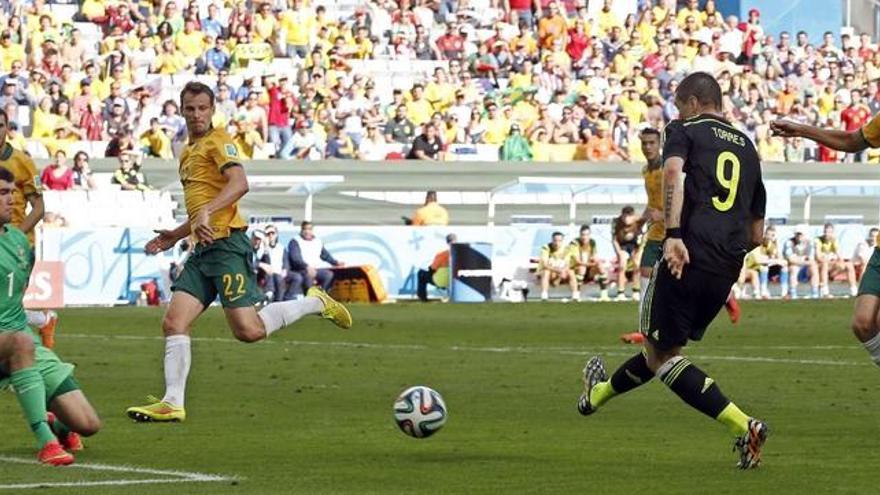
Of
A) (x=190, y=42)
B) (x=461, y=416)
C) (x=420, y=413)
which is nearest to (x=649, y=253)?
(x=461, y=416)

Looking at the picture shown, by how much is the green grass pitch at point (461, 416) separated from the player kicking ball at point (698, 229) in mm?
583

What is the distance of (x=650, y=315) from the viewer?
11.7 metres

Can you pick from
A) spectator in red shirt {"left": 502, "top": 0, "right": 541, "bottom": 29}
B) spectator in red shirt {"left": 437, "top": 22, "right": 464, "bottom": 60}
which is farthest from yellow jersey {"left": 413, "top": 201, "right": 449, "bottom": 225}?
spectator in red shirt {"left": 502, "top": 0, "right": 541, "bottom": 29}

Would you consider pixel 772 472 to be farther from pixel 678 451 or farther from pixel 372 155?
pixel 372 155

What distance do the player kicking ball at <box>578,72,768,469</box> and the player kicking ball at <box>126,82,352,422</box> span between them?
10.9ft

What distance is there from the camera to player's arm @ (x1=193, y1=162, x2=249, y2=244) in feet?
44.4

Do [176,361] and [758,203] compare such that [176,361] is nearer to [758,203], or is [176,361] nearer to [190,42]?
[758,203]

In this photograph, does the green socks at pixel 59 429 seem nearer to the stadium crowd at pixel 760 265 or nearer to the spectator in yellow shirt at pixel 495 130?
the stadium crowd at pixel 760 265

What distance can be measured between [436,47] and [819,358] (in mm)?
21953

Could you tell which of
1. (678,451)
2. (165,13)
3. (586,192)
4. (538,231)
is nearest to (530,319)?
(538,231)

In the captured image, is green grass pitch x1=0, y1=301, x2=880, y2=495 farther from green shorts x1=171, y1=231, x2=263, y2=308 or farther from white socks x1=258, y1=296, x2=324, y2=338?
green shorts x1=171, y1=231, x2=263, y2=308

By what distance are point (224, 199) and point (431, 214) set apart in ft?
71.5

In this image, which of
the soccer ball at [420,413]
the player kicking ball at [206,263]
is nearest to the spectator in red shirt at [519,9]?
the player kicking ball at [206,263]

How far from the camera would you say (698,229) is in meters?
11.6
